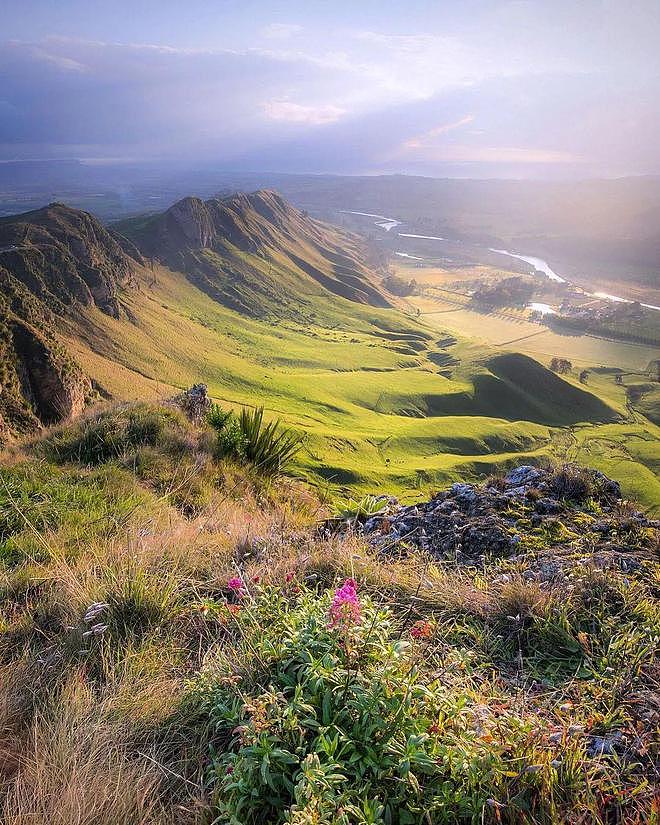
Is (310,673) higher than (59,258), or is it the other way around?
(59,258)

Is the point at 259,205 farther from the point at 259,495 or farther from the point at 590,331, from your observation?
the point at 259,495

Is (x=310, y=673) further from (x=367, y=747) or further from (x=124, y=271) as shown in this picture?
(x=124, y=271)

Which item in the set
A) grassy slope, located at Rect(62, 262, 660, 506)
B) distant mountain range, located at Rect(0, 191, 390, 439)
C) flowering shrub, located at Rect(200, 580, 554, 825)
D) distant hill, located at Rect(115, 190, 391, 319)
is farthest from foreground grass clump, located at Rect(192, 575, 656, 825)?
distant hill, located at Rect(115, 190, 391, 319)

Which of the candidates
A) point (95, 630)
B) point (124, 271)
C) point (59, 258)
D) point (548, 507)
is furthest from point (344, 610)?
point (124, 271)

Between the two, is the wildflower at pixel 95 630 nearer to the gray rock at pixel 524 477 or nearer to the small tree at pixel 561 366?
the gray rock at pixel 524 477

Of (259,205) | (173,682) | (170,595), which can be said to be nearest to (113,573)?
(170,595)

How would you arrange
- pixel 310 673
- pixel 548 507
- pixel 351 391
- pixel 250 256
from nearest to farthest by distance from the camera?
pixel 310 673
pixel 548 507
pixel 351 391
pixel 250 256
